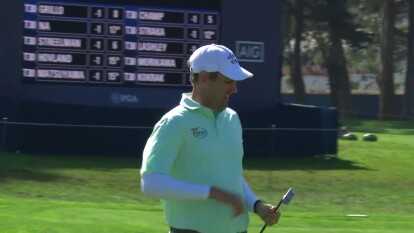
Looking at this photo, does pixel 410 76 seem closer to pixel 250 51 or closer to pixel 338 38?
pixel 338 38

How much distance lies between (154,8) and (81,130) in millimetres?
2829

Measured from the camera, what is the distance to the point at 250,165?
2122 centimetres

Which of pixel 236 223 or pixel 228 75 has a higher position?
pixel 228 75

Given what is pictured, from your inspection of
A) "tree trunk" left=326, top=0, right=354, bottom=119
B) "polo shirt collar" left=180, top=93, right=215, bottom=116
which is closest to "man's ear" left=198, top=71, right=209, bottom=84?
"polo shirt collar" left=180, top=93, right=215, bottom=116

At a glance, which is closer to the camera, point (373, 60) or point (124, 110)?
point (124, 110)

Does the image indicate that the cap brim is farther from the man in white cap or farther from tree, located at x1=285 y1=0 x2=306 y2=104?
tree, located at x1=285 y1=0 x2=306 y2=104

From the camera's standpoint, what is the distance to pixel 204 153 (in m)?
5.11

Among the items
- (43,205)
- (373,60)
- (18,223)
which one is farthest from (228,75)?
(373,60)

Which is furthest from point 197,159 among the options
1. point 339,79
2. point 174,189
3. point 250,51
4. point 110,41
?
point 339,79

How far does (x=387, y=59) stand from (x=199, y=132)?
4532 cm

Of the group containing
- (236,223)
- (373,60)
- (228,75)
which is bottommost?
(373,60)

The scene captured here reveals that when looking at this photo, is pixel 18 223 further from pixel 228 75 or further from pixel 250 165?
pixel 250 165

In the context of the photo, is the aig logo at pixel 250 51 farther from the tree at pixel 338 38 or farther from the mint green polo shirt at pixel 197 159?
→ the tree at pixel 338 38

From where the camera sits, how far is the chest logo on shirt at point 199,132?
511 centimetres
